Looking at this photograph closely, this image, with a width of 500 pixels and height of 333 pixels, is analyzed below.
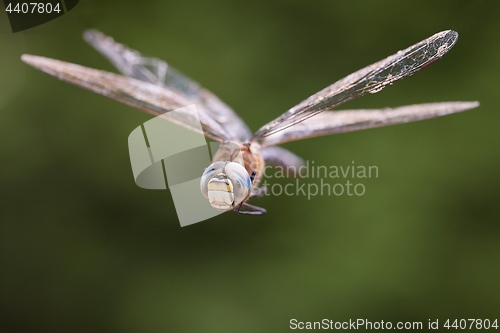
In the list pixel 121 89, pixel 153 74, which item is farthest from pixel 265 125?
pixel 153 74

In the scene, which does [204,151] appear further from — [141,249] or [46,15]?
Answer: [46,15]

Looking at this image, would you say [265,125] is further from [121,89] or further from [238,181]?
[121,89]

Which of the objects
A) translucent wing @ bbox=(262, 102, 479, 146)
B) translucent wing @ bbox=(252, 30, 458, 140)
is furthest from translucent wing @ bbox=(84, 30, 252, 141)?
translucent wing @ bbox=(252, 30, 458, 140)

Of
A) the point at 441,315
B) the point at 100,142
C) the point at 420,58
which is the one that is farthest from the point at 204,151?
the point at 441,315

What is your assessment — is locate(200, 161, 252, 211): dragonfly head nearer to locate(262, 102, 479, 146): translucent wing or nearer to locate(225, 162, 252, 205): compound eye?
locate(225, 162, 252, 205): compound eye

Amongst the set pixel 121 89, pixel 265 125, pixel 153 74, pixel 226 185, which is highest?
pixel 153 74

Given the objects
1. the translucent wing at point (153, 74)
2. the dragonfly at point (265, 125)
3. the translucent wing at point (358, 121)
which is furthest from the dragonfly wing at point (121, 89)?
the translucent wing at point (153, 74)
